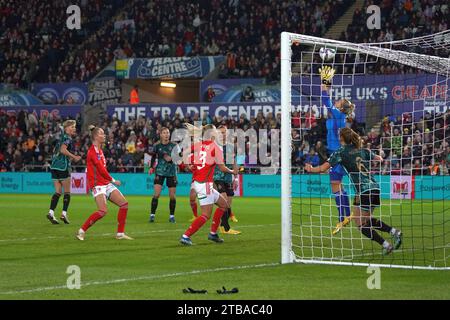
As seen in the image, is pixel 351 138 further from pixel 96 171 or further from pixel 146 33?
pixel 146 33

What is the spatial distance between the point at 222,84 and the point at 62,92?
351 inches

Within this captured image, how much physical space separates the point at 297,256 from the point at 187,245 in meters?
2.53

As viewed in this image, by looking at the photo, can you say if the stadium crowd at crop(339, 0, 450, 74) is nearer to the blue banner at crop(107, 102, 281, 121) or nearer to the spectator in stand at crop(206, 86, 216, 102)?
the blue banner at crop(107, 102, 281, 121)

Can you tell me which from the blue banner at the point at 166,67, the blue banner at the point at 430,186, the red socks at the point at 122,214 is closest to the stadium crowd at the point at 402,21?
the blue banner at the point at 166,67

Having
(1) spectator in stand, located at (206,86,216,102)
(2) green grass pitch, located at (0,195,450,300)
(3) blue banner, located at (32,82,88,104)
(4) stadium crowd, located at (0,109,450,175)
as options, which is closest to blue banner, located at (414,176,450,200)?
(4) stadium crowd, located at (0,109,450,175)

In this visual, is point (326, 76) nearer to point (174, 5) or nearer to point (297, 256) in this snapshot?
point (297, 256)

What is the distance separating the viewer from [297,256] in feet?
42.5

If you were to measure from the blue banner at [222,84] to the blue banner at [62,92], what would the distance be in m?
6.50

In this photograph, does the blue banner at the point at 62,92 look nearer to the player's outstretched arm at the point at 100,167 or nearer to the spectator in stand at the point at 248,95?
the spectator in stand at the point at 248,95

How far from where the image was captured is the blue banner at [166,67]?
134 ft

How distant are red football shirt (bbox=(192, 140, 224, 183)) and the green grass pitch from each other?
1.22 metres

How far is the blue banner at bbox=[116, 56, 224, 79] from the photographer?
1603 inches

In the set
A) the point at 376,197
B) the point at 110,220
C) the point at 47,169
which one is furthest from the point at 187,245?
the point at 47,169

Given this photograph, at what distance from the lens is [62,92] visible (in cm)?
4303
